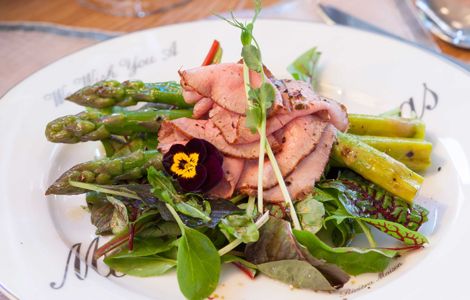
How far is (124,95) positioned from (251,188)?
3.01 feet

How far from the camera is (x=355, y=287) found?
2162 millimetres

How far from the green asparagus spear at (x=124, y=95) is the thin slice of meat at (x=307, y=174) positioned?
758 millimetres

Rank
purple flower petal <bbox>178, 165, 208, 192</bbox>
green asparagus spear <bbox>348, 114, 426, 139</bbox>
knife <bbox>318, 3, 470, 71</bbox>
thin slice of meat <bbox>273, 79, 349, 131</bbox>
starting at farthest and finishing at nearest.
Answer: knife <bbox>318, 3, 470, 71</bbox> → green asparagus spear <bbox>348, 114, 426, 139</bbox> → thin slice of meat <bbox>273, 79, 349, 131</bbox> → purple flower petal <bbox>178, 165, 208, 192</bbox>

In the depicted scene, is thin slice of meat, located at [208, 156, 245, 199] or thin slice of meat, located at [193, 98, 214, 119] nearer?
thin slice of meat, located at [208, 156, 245, 199]

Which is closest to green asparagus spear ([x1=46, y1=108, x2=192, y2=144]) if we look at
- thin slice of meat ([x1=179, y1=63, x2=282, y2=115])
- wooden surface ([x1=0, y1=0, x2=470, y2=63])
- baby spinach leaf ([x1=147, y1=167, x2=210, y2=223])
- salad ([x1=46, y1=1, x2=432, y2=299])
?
salad ([x1=46, y1=1, x2=432, y2=299])

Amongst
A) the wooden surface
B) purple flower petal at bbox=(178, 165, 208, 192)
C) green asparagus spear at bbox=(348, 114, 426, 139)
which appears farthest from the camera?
the wooden surface

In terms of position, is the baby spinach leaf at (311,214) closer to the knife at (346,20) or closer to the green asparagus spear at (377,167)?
the green asparagus spear at (377,167)

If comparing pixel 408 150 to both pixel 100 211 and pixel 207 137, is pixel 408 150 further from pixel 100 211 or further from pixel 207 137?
pixel 100 211

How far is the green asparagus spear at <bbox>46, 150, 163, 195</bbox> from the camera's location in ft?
8.02

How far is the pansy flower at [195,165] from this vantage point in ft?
7.81

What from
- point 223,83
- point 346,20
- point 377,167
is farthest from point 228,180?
point 346,20

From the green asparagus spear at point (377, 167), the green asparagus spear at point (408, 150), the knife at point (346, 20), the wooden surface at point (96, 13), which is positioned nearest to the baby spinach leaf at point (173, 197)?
the green asparagus spear at point (377, 167)

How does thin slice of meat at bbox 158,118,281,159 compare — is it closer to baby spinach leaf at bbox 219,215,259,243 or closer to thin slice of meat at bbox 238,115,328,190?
thin slice of meat at bbox 238,115,328,190

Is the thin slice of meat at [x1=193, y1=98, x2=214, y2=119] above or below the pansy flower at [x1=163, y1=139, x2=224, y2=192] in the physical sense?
above
